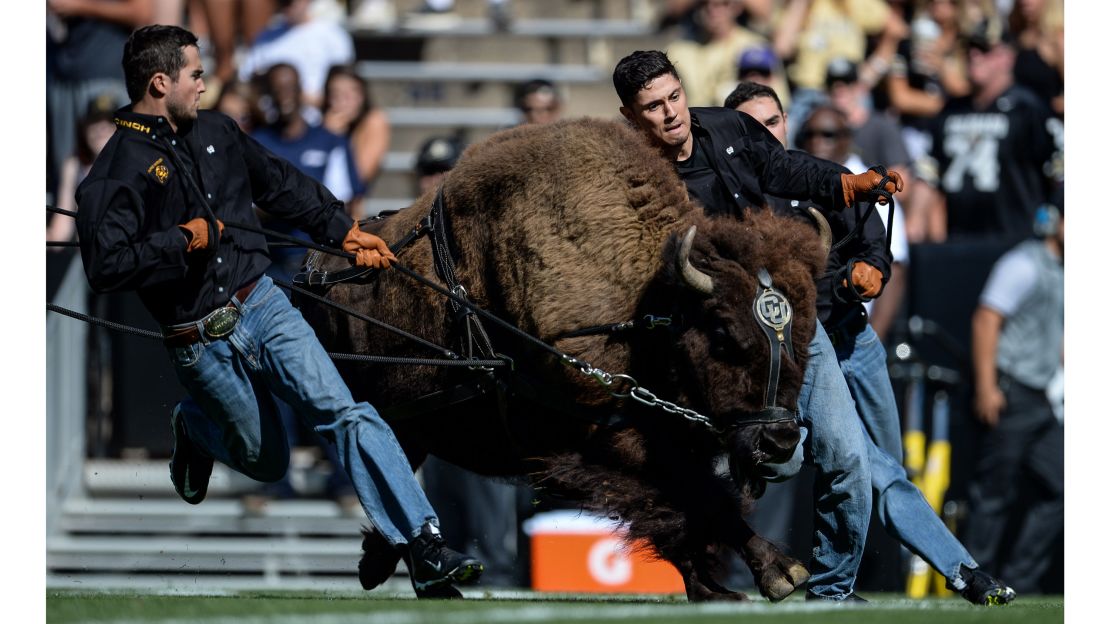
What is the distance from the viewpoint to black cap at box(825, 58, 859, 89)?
1115 cm

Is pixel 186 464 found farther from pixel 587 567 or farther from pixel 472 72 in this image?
pixel 472 72

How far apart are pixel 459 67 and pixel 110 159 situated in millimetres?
6830

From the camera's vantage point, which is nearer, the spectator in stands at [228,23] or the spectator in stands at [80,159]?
the spectator in stands at [80,159]

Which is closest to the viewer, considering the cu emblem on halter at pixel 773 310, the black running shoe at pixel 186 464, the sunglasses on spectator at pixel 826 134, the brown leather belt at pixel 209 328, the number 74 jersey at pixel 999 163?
the cu emblem on halter at pixel 773 310

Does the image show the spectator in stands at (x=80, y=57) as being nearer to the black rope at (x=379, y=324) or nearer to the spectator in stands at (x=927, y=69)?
the black rope at (x=379, y=324)

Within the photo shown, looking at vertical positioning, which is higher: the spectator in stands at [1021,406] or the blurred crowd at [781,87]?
the blurred crowd at [781,87]

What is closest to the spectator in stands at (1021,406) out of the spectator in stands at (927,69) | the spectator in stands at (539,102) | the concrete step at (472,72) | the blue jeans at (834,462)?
the spectator in stands at (927,69)

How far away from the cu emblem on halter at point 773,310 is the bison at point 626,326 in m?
0.04

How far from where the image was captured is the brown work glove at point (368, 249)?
627 centimetres

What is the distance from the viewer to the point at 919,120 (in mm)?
11742

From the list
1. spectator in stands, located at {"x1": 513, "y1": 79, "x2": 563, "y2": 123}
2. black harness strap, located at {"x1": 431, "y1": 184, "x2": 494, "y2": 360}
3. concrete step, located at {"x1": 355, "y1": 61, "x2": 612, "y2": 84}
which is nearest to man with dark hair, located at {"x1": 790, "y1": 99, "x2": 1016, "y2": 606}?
black harness strap, located at {"x1": 431, "y1": 184, "x2": 494, "y2": 360}

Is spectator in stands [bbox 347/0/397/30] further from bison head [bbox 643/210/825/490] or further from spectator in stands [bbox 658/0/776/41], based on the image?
bison head [bbox 643/210/825/490]
